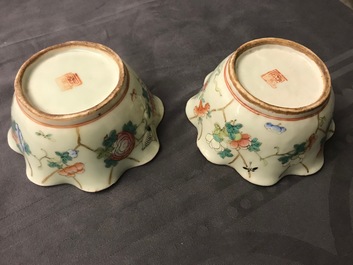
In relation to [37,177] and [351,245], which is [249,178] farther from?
[37,177]

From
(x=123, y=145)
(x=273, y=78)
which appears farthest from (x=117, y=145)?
(x=273, y=78)

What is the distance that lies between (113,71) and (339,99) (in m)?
0.61

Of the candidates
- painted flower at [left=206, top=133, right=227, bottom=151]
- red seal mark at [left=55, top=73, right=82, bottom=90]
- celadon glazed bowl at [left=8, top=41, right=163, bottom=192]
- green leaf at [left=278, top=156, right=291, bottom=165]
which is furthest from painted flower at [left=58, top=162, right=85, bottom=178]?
green leaf at [left=278, top=156, right=291, bottom=165]

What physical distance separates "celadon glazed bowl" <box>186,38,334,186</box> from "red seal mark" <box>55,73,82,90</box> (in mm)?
283

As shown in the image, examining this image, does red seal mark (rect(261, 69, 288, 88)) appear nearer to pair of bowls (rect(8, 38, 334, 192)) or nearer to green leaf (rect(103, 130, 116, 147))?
pair of bowls (rect(8, 38, 334, 192))

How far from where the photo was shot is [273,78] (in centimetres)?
79

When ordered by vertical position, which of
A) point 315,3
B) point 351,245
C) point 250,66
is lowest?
point 351,245

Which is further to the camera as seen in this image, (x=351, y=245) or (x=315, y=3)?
(x=315, y=3)

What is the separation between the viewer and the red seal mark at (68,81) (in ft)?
2.53

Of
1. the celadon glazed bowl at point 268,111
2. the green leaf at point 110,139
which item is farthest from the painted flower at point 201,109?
the green leaf at point 110,139

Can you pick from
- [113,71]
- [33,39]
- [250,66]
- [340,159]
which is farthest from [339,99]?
[33,39]

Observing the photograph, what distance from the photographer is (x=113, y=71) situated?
80 cm

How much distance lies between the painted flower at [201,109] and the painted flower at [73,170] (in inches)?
11.5

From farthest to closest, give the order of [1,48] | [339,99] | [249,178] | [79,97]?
1. [1,48]
2. [339,99]
3. [249,178]
4. [79,97]
